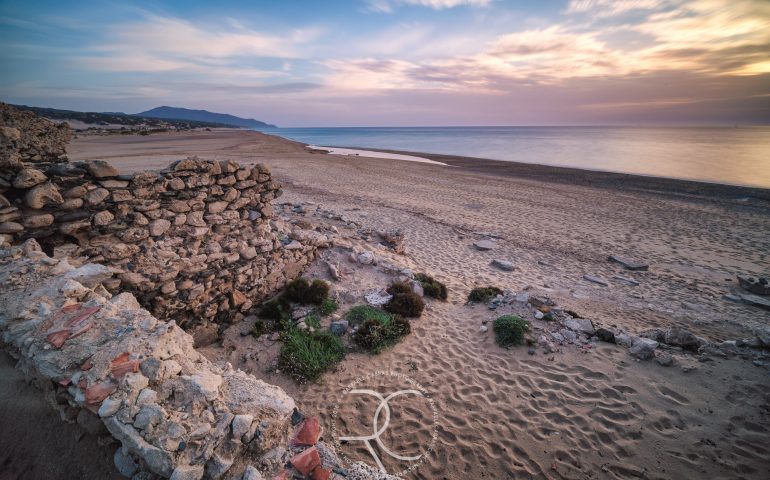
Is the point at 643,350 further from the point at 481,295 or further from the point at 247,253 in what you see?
the point at 247,253

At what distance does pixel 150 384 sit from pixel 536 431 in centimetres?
551

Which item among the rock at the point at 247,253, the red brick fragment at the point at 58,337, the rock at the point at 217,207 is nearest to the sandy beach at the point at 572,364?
the rock at the point at 247,253

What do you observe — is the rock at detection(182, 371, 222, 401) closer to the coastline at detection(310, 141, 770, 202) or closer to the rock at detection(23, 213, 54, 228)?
the rock at detection(23, 213, 54, 228)

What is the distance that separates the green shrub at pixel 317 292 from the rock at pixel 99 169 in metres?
4.50

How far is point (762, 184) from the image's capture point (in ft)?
97.8

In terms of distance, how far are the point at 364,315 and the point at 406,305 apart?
1150 millimetres

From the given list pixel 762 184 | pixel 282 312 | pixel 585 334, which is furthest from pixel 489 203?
pixel 762 184

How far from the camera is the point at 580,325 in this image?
7711 mm

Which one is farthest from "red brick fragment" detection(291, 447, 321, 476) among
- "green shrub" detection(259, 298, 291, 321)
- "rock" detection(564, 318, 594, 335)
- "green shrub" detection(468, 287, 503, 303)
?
"rock" detection(564, 318, 594, 335)

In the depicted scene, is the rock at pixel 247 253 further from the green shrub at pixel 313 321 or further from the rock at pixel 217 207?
the green shrub at pixel 313 321

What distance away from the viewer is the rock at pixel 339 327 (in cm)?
718

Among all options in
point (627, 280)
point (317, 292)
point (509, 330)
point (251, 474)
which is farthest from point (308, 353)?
point (627, 280)

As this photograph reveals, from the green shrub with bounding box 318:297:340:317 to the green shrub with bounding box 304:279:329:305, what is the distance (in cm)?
12

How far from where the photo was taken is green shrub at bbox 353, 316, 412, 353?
6.89m
